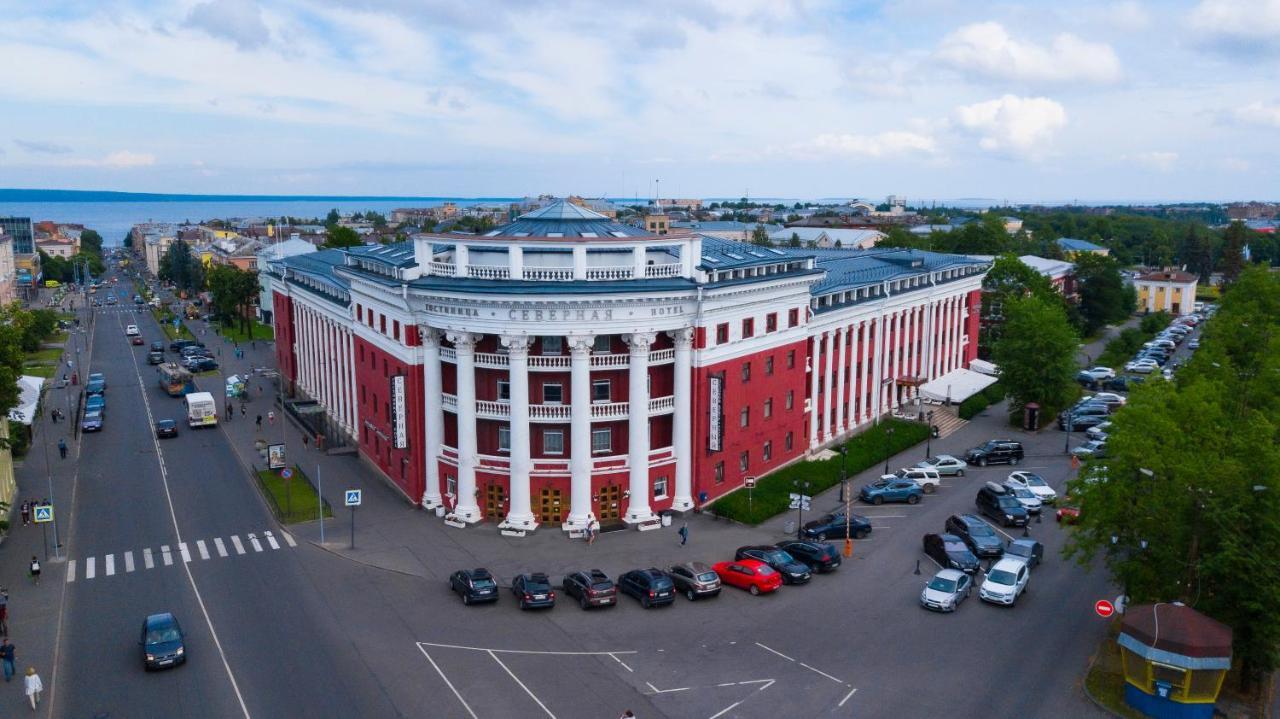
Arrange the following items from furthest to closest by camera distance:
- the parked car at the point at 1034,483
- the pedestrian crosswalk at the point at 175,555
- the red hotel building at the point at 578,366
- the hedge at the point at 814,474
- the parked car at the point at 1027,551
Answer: the parked car at the point at 1034,483 → the hedge at the point at 814,474 → the red hotel building at the point at 578,366 → the parked car at the point at 1027,551 → the pedestrian crosswalk at the point at 175,555

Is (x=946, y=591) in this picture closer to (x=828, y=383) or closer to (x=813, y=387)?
(x=813, y=387)

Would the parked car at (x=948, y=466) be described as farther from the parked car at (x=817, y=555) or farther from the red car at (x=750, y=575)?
the red car at (x=750, y=575)

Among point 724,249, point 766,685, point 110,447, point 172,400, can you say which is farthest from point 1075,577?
point 172,400

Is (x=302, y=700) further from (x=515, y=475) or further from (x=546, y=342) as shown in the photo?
(x=546, y=342)

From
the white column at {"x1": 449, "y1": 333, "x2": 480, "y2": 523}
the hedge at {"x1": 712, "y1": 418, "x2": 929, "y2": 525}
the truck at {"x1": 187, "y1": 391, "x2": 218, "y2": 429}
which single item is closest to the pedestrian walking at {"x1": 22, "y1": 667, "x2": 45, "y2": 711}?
the white column at {"x1": 449, "y1": 333, "x2": 480, "y2": 523}

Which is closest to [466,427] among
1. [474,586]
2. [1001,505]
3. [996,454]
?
[474,586]

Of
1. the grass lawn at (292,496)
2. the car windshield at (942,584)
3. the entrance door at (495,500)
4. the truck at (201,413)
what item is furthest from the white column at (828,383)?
the truck at (201,413)
